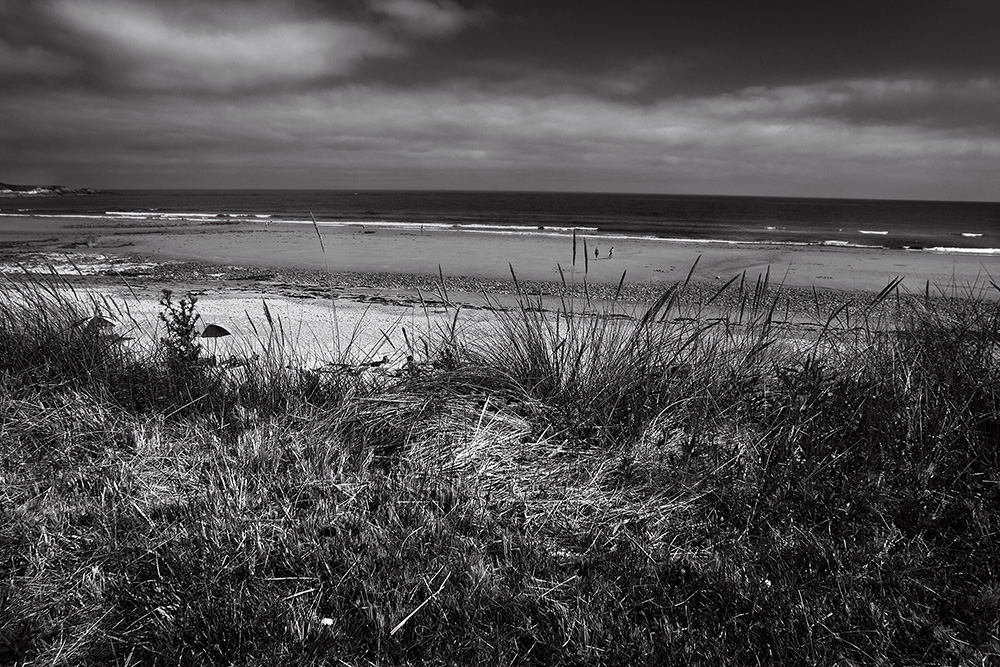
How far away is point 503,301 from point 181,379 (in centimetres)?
715

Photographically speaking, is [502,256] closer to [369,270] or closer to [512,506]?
[369,270]

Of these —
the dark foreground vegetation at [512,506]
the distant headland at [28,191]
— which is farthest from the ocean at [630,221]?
the distant headland at [28,191]

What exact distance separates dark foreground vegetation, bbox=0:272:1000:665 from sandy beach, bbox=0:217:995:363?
6.19 ft

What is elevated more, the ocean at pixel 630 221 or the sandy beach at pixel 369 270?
the ocean at pixel 630 221

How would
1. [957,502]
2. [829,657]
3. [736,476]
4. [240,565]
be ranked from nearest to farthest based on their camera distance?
1. [829,657]
2. [240,565]
3. [957,502]
4. [736,476]

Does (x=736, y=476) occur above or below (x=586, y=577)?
above

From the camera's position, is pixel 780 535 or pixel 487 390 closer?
pixel 780 535

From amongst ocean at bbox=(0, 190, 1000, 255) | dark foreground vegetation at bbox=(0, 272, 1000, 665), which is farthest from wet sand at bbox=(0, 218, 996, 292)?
dark foreground vegetation at bbox=(0, 272, 1000, 665)

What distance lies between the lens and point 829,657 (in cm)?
166

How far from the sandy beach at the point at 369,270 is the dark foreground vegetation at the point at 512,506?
1886mm

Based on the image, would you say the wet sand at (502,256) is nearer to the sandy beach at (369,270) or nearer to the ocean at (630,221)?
the sandy beach at (369,270)

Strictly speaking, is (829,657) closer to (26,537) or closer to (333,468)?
(333,468)

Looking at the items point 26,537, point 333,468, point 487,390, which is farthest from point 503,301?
point 26,537

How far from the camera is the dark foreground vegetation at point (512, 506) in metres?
1.75
